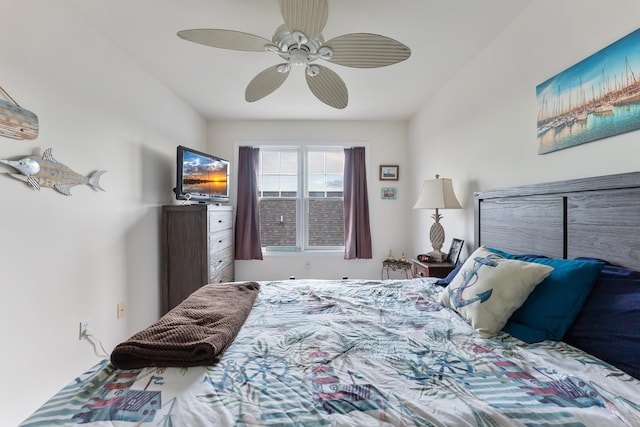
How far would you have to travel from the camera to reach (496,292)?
49.9 inches

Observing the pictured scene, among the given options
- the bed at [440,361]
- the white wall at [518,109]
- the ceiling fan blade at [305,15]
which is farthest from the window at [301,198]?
the ceiling fan blade at [305,15]

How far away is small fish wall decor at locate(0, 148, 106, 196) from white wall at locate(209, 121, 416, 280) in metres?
2.27

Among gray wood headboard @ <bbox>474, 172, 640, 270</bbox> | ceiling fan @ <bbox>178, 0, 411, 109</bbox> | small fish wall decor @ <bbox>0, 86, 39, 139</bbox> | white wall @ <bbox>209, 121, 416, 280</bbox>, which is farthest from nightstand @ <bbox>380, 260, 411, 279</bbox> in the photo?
small fish wall decor @ <bbox>0, 86, 39, 139</bbox>

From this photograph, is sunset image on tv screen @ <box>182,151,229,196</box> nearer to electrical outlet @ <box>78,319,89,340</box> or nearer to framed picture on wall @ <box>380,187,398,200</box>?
electrical outlet @ <box>78,319,89,340</box>

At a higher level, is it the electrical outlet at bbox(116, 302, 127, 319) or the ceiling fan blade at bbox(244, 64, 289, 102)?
the ceiling fan blade at bbox(244, 64, 289, 102)

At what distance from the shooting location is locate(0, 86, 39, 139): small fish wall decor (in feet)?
4.68

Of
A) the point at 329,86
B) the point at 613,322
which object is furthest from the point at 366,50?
the point at 613,322

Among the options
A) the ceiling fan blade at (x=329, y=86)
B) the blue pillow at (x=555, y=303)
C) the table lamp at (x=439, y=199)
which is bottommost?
the blue pillow at (x=555, y=303)

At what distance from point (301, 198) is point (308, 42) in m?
2.64

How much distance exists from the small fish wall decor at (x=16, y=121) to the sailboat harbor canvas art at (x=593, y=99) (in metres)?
2.88

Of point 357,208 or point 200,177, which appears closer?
point 200,177

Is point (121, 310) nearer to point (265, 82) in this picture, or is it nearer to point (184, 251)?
point (184, 251)

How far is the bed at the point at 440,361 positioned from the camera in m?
0.76

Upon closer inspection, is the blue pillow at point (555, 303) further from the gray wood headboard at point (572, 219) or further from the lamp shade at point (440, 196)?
the lamp shade at point (440, 196)
